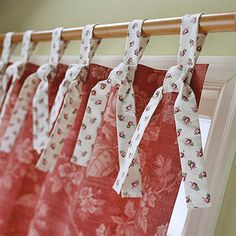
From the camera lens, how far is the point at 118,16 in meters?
1.30

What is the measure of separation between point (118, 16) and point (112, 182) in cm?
57

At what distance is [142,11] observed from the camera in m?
1.23

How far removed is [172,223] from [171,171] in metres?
0.24

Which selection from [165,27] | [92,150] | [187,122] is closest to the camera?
[187,122]

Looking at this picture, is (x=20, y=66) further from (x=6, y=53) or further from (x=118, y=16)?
(x=118, y=16)

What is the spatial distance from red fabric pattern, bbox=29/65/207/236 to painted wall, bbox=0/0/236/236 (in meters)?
0.13

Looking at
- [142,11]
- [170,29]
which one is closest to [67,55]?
[142,11]

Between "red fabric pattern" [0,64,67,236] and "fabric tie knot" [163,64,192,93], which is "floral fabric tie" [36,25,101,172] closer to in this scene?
"red fabric pattern" [0,64,67,236]

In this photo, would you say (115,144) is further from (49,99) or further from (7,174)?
(7,174)

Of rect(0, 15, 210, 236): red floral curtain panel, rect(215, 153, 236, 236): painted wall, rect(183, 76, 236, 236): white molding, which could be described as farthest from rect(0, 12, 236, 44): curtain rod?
rect(215, 153, 236, 236): painted wall

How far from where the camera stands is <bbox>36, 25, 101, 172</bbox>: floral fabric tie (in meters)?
1.14

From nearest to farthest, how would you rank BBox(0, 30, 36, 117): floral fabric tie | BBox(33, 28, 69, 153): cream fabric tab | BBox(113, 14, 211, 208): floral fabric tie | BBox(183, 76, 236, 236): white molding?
1. BBox(113, 14, 211, 208): floral fabric tie
2. BBox(183, 76, 236, 236): white molding
3. BBox(33, 28, 69, 153): cream fabric tab
4. BBox(0, 30, 36, 117): floral fabric tie

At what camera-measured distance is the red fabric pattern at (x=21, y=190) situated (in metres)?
1.33

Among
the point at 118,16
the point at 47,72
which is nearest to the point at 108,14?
the point at 118,16
